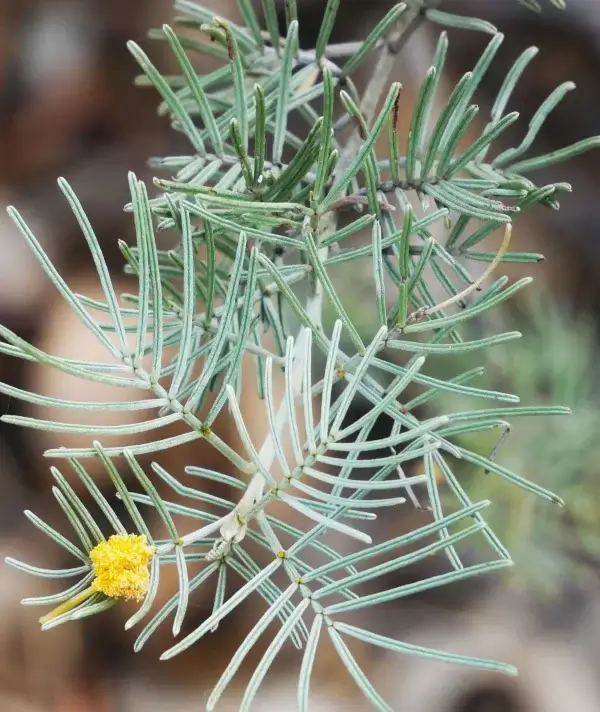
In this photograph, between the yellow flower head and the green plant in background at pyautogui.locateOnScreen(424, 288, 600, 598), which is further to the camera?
the green plant in background at pyautogui.locateOnScreen(424, 288, 600, 598)

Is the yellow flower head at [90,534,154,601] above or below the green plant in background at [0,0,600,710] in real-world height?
below

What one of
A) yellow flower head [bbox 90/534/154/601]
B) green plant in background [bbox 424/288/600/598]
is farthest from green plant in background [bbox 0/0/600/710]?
green plant in background [bbox 424/288/600/598]

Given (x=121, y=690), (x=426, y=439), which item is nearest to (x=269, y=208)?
(x=426, y=439)

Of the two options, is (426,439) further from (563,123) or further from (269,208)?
(563,123)

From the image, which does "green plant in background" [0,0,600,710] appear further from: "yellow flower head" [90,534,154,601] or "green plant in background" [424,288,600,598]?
"green plant in background" [424,288,600,598]

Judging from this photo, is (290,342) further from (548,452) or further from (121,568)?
(548,452)

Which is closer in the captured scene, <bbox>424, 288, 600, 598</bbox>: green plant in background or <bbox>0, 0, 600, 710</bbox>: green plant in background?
<bbox>0, 0, 600, 710</bbox>: green plant in background

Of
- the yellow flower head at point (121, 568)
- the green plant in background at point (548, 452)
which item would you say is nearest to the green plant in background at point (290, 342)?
the yellow flower head at point (121, 568)

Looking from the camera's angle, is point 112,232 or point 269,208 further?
point 112,232

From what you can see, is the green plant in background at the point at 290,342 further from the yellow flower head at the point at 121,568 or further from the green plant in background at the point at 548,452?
the green plant in background at the point at 548,452
